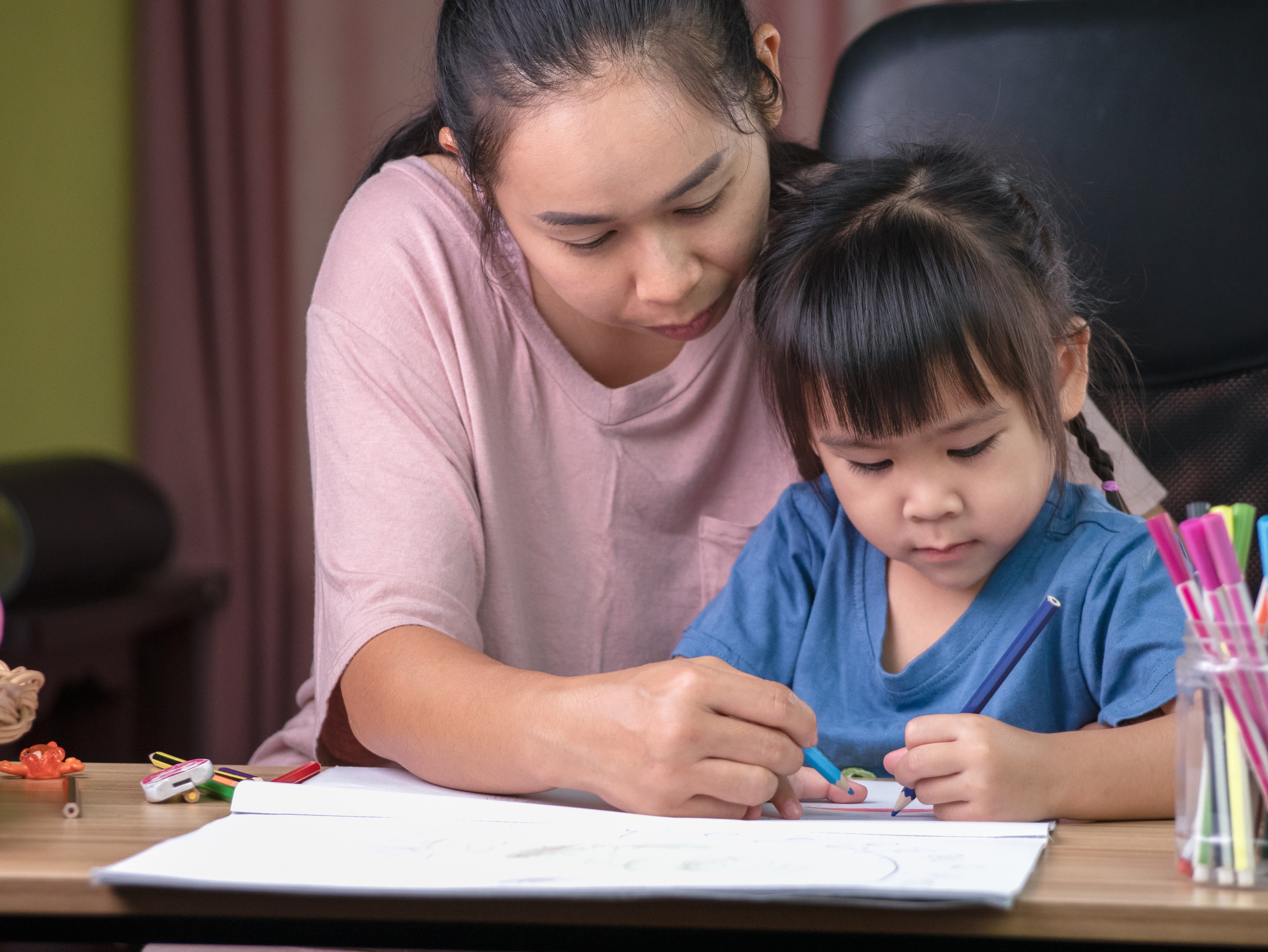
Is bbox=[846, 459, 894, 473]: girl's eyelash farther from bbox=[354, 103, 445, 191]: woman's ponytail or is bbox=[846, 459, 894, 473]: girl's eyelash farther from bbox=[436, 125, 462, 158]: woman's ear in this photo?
bbox=[354, 103, 445, 191]: woman's ponytail

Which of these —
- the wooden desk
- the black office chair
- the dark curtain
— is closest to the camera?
the wooden desk

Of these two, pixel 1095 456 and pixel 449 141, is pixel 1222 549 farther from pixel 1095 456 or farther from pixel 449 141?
pixel 449 141

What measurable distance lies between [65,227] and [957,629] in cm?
171

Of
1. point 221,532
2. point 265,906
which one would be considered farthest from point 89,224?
point 265,906

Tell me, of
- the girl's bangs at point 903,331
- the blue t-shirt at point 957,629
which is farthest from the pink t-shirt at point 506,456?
the girl's bangs at point 903,331

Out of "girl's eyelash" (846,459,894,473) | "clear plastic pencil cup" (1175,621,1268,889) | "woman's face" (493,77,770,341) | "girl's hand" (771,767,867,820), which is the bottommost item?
"girl's hand" (771,767,867,820)

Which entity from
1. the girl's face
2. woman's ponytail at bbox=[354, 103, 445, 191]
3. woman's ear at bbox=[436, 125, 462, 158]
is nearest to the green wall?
woman's ponytail at bbox=[354, 103, 445, 191]

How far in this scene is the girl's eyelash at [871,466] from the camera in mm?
840

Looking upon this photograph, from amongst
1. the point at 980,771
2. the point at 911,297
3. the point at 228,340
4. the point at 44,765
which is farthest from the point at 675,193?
the point at 228,340

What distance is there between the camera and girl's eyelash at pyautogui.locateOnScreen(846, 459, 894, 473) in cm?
84

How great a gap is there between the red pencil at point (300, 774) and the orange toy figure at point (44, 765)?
5.0 inches

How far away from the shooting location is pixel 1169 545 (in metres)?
0.50

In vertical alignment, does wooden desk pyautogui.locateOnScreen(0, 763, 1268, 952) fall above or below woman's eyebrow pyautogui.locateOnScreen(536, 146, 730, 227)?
below

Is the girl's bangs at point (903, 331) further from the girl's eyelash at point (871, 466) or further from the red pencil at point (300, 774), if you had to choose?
the red pencil at point (300, 774)
